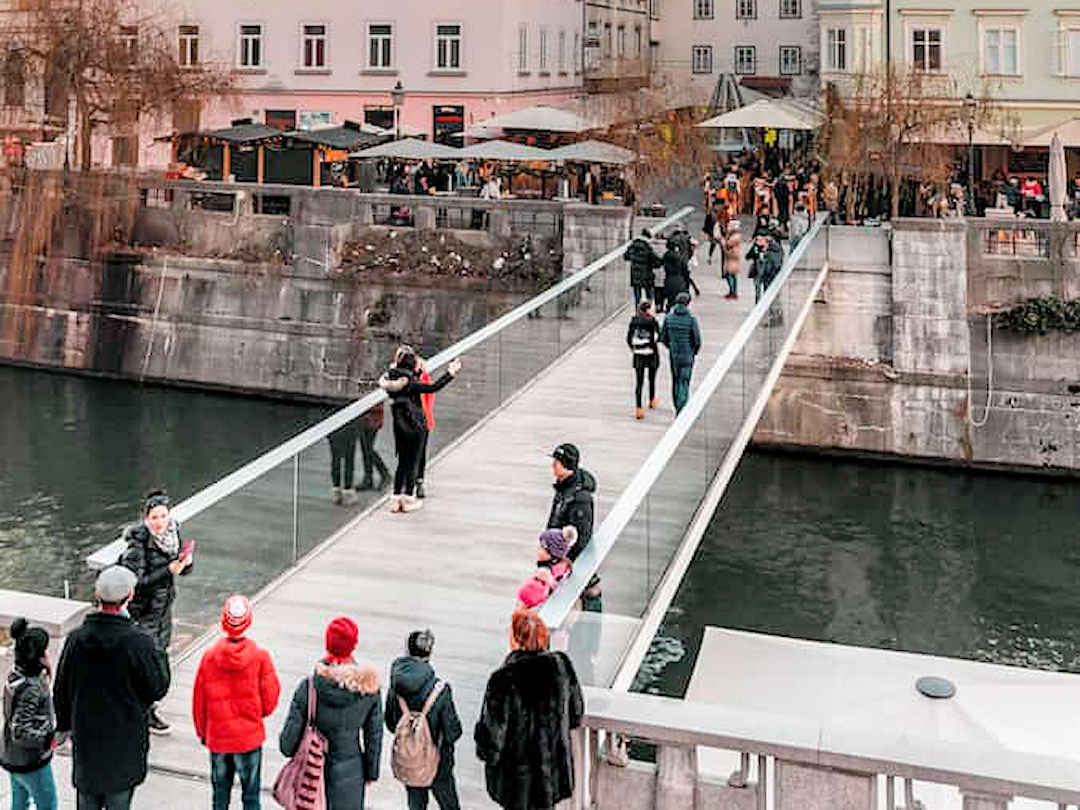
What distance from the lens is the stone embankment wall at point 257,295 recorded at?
105 feet

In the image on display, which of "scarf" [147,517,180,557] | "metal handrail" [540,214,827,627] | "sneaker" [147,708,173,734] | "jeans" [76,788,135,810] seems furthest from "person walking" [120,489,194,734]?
"metal handrail" [540,214,827,627]

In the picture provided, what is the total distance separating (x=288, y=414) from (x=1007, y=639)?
1758cm

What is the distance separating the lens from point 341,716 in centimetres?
735

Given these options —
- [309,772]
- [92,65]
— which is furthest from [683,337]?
[92,65]

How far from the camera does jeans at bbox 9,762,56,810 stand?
7754 mm

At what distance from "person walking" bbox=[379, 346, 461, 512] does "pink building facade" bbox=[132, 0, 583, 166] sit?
30798 millimetres

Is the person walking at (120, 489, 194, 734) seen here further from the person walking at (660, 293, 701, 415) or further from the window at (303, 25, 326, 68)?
the window at (303, 25, 326, 68)

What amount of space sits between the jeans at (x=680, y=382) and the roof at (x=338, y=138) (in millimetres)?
21100

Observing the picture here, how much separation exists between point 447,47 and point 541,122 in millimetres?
9672

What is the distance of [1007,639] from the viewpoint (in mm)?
20344

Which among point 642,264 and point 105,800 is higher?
point 642,264

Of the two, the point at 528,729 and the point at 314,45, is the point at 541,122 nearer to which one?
the point at 314,45

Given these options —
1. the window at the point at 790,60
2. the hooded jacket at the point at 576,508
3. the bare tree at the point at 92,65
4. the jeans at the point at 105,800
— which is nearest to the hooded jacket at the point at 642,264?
the hooded jacket at the point at 576,508

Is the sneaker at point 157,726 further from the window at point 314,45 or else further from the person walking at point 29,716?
the window at point 314,45
